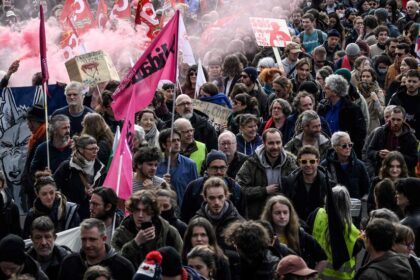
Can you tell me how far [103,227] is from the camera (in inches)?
372

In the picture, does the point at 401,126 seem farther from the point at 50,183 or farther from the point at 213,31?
the point at 213,31

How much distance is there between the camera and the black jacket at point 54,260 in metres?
9.77

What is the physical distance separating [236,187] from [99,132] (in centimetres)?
199

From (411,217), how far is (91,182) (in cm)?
327

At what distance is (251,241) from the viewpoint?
29.6 ft

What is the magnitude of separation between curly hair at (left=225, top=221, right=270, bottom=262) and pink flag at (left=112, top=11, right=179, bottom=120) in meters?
3.49

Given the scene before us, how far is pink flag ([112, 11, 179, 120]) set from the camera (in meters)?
12.5

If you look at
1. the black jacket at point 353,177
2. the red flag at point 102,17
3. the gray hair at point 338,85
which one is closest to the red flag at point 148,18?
the red flag at point 102,17

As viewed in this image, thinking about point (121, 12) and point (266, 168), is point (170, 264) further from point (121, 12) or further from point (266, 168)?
point (121, 12)

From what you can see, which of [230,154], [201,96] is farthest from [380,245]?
[201,96]

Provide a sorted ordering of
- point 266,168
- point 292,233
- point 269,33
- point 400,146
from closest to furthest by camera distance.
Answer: point 292,233
point 266,168
point 400,146
point 269,33

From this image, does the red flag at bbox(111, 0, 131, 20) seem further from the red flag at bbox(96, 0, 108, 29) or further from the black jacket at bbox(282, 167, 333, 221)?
the black jacket at bbox(282, 167, 333, 221)

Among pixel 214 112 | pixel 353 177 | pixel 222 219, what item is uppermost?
pixel 222 219

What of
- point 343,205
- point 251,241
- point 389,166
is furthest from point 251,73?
point 251,241
